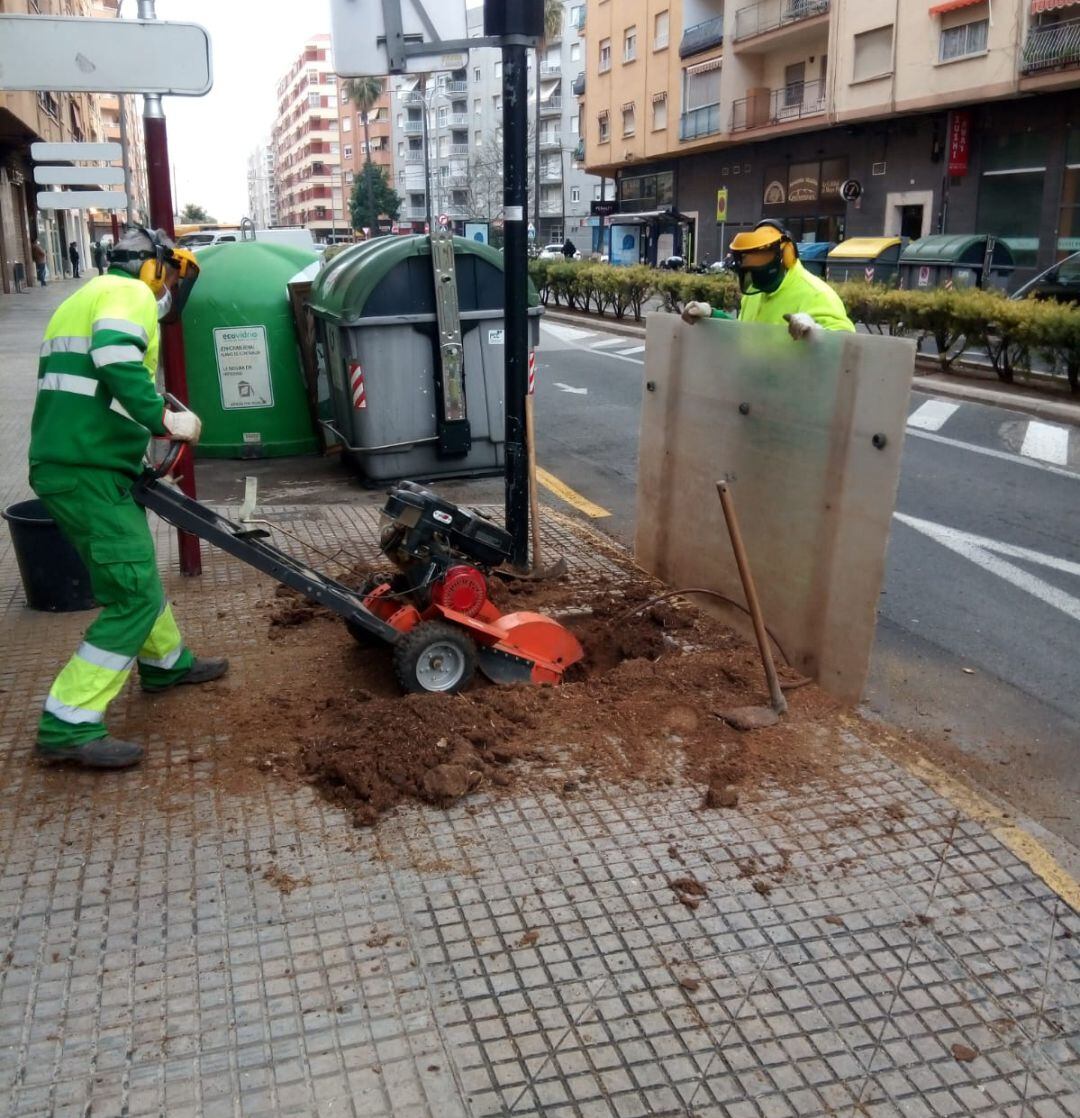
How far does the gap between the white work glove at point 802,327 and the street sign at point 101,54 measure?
2.97 metres

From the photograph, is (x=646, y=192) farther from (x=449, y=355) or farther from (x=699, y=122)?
(x=449, y=355)

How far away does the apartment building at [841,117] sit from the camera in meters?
26.2

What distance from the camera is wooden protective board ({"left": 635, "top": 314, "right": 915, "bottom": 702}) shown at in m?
4.13

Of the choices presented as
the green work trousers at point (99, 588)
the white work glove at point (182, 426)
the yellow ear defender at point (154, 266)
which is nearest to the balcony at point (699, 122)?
the yellow ear defender at point (154, 266)

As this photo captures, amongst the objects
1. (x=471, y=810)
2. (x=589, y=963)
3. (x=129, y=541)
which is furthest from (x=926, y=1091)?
(x=129, y=541)

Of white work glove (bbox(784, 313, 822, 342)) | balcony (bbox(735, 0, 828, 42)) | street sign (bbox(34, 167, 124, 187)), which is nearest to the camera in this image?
white work glove (bbox(784, 313, 822, 342))

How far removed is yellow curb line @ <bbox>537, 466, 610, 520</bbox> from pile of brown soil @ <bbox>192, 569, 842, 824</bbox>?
2885 millimetres

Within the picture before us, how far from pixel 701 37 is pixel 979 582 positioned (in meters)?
38.9

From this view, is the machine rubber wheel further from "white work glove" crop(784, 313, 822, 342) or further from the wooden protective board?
"white work glove" crop(784, 313, 822, 342)

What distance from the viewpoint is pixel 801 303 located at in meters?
5.15

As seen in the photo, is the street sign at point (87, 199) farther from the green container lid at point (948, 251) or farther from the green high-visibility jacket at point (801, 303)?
the green container lid at point (948, 251)

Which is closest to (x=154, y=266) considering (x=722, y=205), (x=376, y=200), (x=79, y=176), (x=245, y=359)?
(x=245, y=359)

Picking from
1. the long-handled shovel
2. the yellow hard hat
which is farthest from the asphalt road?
the yellow hard hat

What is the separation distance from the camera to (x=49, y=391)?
3.76 meters
